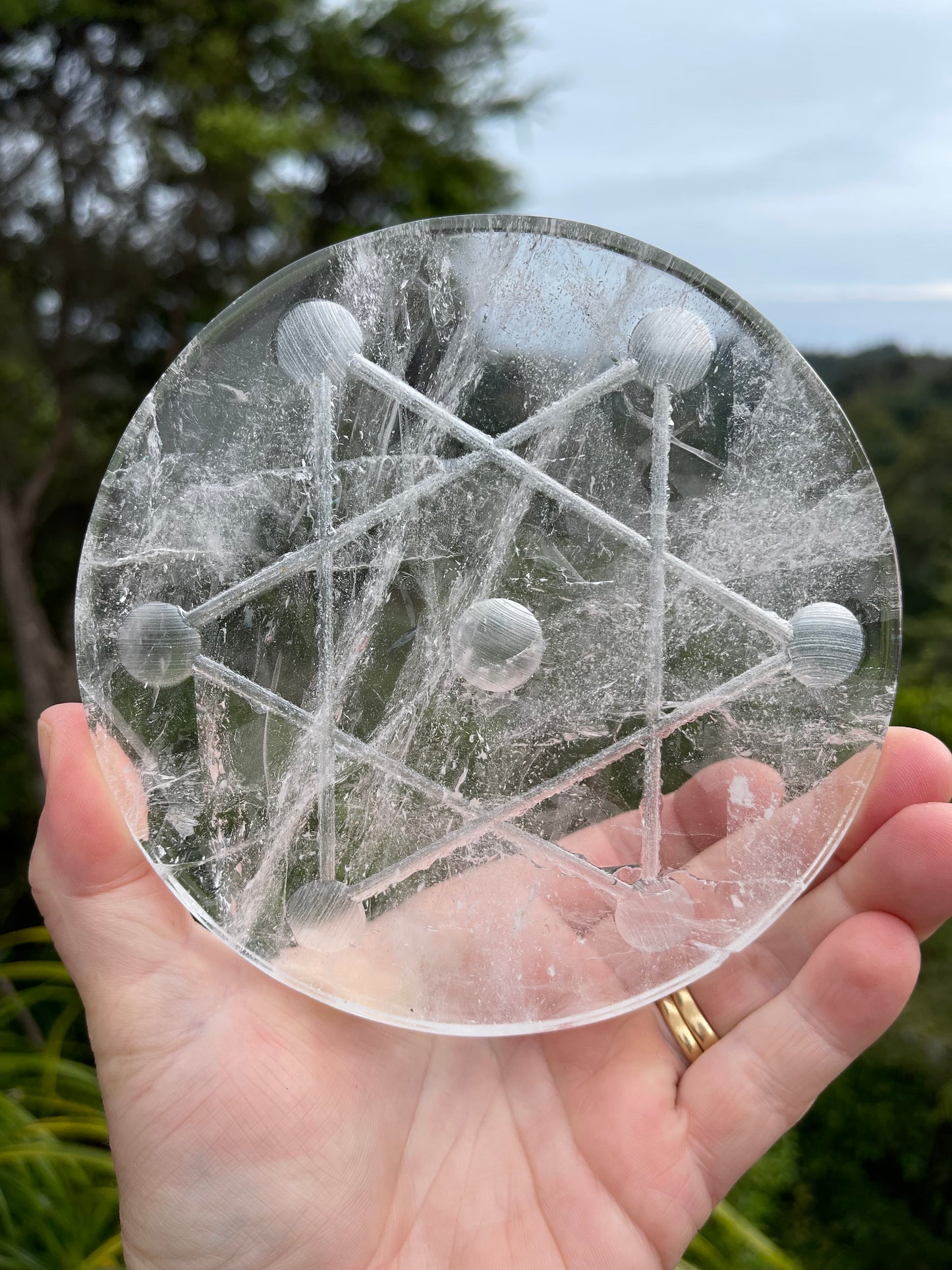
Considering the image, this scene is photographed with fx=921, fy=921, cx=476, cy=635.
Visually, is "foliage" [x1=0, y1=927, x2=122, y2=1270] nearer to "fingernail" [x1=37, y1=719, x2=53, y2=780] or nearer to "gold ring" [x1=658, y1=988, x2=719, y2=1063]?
"fingernail" [x1=37, y1=719, x2=53, y2=780]

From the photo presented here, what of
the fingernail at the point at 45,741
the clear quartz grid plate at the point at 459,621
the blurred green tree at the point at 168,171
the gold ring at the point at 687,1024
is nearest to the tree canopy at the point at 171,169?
the blurred green tree at the point at 168,171

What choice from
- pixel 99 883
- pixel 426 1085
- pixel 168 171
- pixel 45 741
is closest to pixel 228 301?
pixel 168 171

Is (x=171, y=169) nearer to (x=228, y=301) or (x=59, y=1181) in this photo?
(x=228, y=301)

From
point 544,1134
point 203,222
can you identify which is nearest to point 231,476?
point 544,1134

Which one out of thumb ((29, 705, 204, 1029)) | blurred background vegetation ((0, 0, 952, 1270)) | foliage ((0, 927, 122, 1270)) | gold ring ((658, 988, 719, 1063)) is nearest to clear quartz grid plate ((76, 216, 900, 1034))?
thumb ((29, 705, 204, 1029))

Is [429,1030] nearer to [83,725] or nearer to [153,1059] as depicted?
[153,1059]
